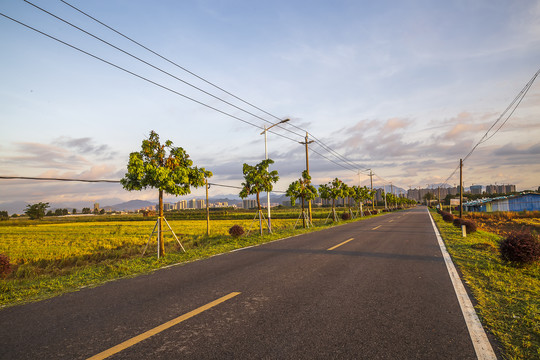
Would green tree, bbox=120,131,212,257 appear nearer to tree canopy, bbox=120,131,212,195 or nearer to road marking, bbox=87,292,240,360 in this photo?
tree canopy, bbox=120,131,212,195

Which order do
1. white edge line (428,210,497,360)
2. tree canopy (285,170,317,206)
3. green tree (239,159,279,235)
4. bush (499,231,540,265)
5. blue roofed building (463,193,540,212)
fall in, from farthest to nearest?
blue roofed building (463,193,540,212)
tree canopy (285,170,317,206)
green tree (239,159,279,235)
bush (499,231,540,265)
white edge line (428,210,497,360)

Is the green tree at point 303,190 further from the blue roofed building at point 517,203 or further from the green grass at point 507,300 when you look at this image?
the blue roofed building at point 517,203

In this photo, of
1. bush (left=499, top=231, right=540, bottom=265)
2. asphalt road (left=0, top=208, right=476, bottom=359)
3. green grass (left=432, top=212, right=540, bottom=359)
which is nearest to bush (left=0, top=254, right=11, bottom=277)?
asphalt road (left=0, top=208, right=476, bottom=359)

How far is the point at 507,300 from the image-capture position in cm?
487

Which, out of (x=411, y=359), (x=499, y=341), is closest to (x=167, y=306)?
(x=411, y=359)

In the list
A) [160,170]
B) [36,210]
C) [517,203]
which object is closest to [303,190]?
[160,170]

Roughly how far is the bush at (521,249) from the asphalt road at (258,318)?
222 cm

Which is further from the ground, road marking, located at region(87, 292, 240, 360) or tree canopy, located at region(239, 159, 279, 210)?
tree canopy, located at region(239, 159, 279, 210)

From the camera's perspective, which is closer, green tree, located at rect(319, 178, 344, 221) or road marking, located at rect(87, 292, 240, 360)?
road marking, located at rect(87, 292, 240, 360)

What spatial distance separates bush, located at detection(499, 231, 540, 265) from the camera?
23.9ft

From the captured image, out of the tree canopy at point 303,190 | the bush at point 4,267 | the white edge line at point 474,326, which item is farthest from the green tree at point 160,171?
the tree canopy at point 303,190

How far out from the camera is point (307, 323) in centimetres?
386

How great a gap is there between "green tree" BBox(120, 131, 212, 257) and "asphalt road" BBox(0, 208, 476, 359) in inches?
160

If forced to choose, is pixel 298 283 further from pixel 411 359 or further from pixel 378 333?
pixel 411 359
